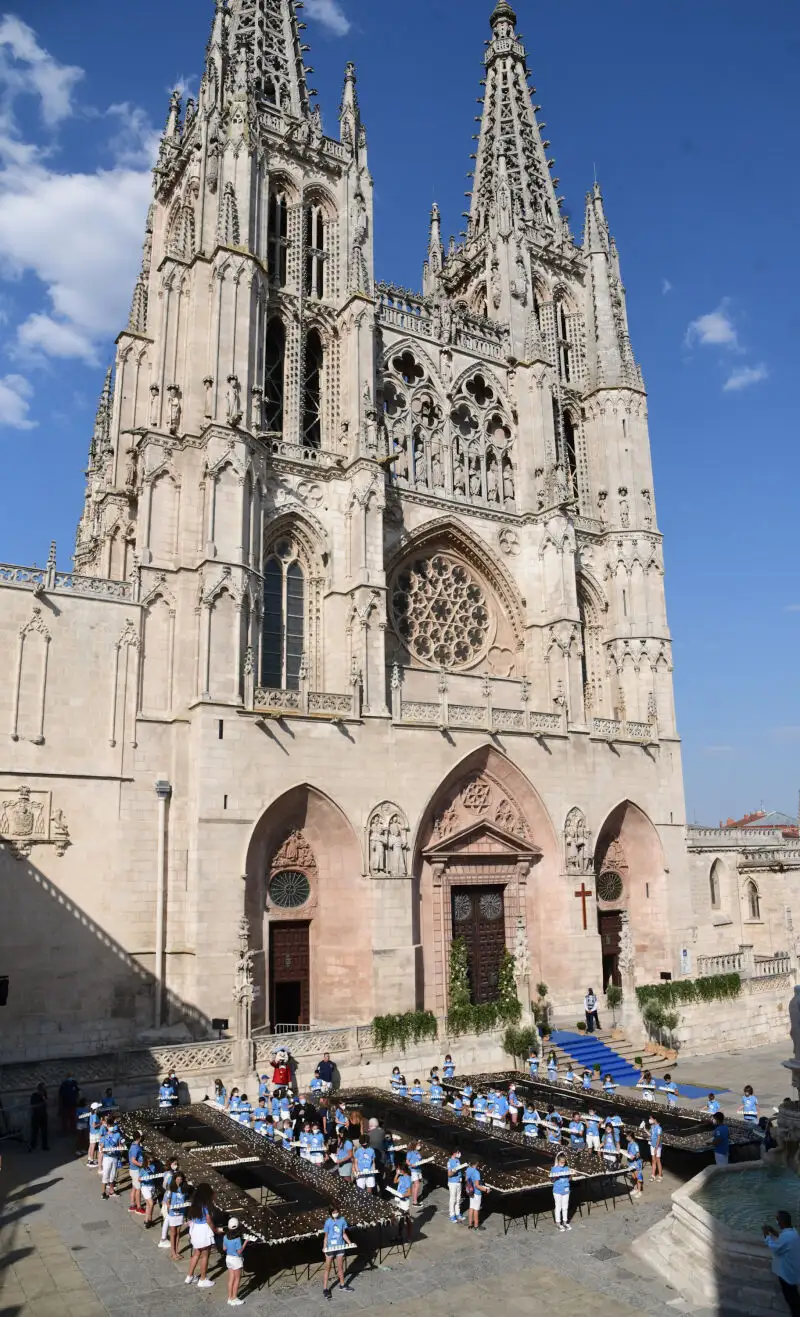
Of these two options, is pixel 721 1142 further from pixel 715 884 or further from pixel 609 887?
pixel 715 884

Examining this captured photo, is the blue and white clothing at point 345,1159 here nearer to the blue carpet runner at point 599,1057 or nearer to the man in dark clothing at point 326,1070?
the man in dark clothing at point 326,1070

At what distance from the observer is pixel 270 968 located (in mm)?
22250

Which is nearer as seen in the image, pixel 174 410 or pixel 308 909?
pixel 308 909

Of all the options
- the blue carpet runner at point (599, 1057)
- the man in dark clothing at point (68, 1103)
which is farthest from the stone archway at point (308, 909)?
the man in dark clothing at point (68, 1103)

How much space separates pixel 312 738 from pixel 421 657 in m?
6.30

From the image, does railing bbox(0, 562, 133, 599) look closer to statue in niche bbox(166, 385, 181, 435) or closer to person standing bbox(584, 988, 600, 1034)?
statue in niche bbox(166, 385, 181, 435)

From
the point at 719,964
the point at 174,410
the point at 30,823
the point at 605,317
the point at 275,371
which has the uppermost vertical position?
the point at 605,317

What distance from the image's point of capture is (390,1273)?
1078 cm

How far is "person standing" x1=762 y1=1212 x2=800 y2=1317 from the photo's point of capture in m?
8.75

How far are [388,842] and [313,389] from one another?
47.5 feet

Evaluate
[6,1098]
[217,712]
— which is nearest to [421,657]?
[217,712]

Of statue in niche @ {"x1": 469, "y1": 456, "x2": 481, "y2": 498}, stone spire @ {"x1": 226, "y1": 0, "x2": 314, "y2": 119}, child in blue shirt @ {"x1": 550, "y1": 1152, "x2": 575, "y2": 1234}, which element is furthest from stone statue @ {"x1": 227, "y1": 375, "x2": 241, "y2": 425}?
child in blue shirt @ {"x1": 550, "y1": 1152, "x2": 575, "y2": 1234}

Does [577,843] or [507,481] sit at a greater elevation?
[507,481]

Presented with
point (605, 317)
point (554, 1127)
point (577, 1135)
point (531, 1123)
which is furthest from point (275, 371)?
point (577, 1135)
